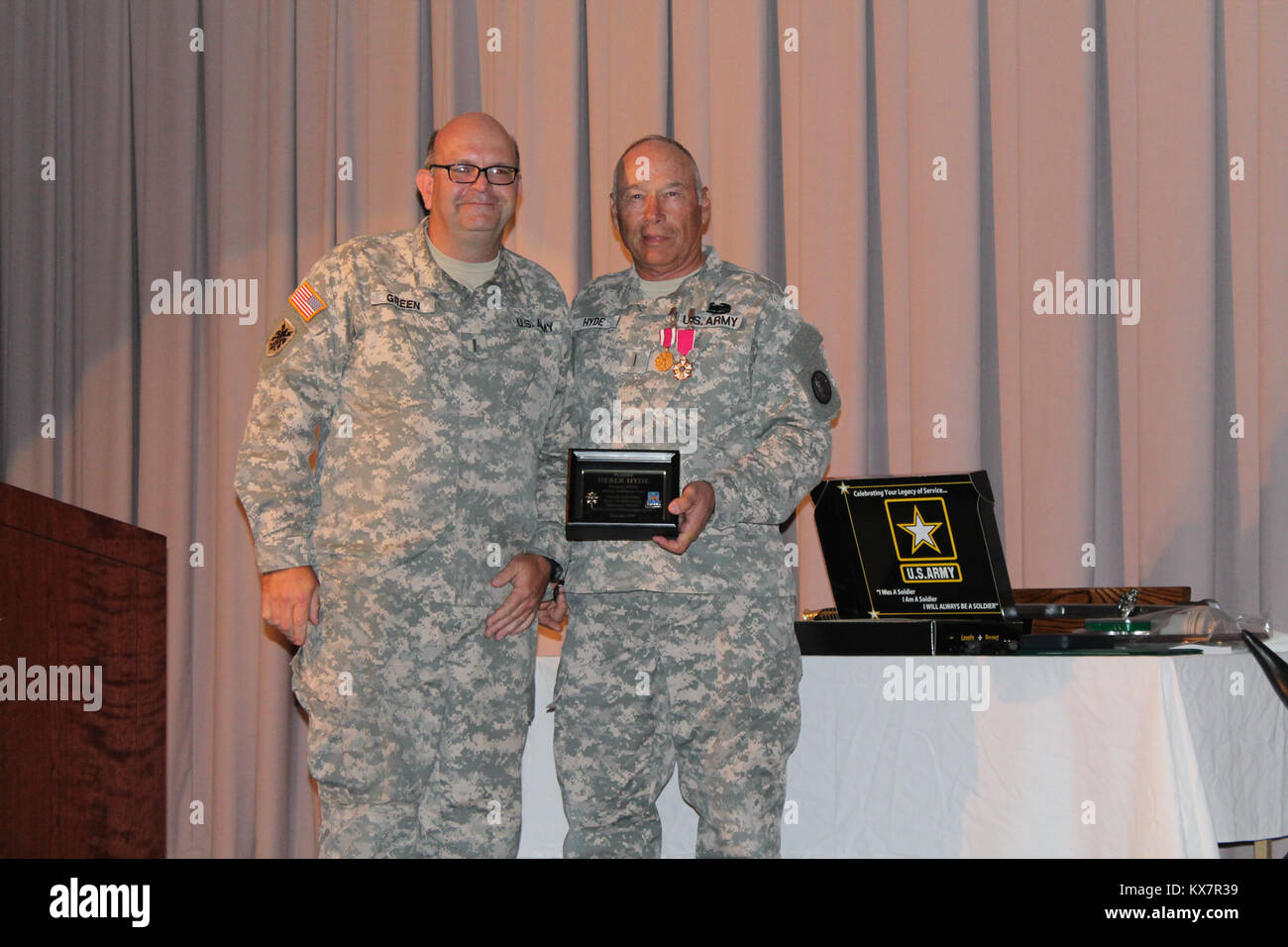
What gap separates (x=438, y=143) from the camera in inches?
93.6

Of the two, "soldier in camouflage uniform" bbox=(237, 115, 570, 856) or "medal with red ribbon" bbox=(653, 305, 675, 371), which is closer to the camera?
"soldier in camouflage uniform" bbox=(237, 115, 570, 856)

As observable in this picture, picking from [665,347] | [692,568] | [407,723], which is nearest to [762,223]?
[665,347]

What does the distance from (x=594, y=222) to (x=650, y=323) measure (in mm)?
1541

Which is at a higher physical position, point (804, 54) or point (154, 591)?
point (804, 54)

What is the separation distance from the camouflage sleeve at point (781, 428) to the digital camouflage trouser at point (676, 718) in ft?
0.63

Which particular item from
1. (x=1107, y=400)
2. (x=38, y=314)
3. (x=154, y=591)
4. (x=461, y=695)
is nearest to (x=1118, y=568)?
(x=1107, y=400)

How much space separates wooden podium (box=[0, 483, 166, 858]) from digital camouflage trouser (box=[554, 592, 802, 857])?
0.75 m

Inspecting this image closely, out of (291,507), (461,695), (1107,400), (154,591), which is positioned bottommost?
(461,695)

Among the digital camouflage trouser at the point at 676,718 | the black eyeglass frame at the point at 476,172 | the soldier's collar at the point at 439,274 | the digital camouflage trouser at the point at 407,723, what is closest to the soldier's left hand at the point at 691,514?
Result: the digital camouflage trouser at the point at 676,718

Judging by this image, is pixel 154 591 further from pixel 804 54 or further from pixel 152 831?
pixel 804 54

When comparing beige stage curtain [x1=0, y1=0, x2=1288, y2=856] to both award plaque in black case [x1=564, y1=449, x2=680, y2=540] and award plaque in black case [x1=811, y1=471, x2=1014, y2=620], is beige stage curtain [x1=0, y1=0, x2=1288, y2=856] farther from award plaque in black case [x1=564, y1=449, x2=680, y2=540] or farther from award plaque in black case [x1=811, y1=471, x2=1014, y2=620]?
award plaque in black case [x1=564, y1=449, x2=680, y2=540]

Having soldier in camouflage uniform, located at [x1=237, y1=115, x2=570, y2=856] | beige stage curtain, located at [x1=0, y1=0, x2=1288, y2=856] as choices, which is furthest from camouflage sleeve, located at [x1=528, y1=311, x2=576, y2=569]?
beige stage curtain, located at [x1=0, y1=0, x2=1288, y2=856]

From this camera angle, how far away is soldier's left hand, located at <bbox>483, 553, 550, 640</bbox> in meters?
2.27

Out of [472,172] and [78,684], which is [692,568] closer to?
[472,172]
